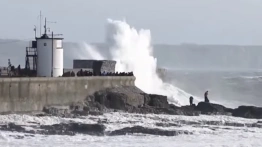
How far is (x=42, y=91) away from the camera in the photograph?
75.4 ft

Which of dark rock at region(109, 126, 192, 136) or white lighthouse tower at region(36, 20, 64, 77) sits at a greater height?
white lighthouse tower at region(36, 20, 64, 77)

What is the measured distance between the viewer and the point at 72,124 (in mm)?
20422

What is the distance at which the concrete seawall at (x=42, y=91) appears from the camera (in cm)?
2173

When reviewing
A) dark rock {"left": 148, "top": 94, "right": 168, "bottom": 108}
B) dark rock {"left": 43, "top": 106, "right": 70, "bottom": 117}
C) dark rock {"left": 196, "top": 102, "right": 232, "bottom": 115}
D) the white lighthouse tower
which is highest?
the white lighthouse tower

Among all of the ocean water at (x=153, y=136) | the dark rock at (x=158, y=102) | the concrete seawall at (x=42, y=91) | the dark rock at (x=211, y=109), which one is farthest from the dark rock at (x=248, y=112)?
the concrete seawall at (x=42, y=91)

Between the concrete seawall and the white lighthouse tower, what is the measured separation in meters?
1.06

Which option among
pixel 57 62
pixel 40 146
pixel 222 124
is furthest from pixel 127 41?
pixel 40 146

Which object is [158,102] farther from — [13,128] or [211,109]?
[13,128]

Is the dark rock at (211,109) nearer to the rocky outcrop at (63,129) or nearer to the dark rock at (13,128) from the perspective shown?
the rocky outcrop at (63,129)

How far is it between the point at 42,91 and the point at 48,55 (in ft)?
7.66

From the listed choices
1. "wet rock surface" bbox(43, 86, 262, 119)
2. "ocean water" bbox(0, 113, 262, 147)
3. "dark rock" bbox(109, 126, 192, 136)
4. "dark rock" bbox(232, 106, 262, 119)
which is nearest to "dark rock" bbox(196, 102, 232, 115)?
"wet rock surface" bbox(43, 86, 262, 119)

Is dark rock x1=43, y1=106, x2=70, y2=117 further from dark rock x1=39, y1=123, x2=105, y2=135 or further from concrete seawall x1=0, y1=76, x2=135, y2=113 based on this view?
dark rock x1=39, y1=123, x2=105, y2=135

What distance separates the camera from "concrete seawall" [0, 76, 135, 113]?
21734 millimetres

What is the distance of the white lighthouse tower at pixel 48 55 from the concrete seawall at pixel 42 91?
1.06 meters
